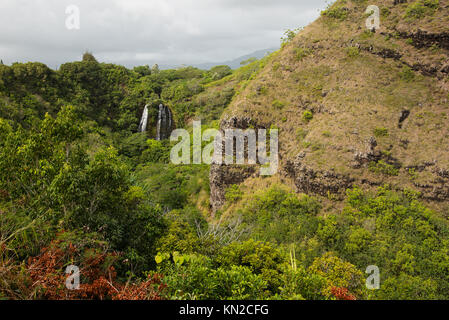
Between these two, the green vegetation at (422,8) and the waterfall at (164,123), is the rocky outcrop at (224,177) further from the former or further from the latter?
the waterfall at (164,123)

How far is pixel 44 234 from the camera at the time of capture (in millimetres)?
6875

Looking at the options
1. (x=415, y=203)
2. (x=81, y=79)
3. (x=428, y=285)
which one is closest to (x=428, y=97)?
(x=415, y=203)

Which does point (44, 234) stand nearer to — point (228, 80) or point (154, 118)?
point (154, 118)

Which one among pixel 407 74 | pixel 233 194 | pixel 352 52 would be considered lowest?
pixel 233 194

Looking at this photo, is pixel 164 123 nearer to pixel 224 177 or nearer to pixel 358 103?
pixel 224 177

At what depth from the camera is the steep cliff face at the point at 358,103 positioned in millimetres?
17047

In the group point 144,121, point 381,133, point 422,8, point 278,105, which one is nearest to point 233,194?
point 278,105

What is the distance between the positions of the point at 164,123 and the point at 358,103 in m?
28.1

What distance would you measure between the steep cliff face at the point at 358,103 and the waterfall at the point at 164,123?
1999 cm

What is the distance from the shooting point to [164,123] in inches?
1609

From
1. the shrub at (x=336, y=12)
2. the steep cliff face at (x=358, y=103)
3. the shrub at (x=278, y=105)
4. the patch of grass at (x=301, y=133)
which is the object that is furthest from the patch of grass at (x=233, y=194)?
the shrub at (x=336, y=12)

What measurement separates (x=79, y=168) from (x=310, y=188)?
13.8 m

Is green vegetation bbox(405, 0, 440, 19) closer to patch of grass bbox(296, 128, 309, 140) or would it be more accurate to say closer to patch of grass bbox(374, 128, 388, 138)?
patch of grass bbox(374, 128, 388, 138)

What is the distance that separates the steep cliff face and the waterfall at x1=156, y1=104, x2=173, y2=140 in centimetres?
1999
